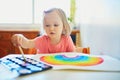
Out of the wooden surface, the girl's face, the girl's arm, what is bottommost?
the wooden surface

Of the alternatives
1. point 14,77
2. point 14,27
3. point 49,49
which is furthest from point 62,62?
Result: point 14,27

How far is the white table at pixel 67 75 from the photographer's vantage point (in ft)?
2.05

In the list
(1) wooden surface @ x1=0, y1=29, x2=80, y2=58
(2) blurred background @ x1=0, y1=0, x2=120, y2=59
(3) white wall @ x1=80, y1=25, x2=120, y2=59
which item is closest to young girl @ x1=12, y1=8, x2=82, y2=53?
(2) blurred background @ x1=0, y1=0, x2=120, y2=59

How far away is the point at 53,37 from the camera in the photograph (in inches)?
44.3

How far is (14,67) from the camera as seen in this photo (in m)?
0.73

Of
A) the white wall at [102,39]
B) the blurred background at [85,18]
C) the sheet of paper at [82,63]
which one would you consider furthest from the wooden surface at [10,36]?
the sheet of paper at [82,63]

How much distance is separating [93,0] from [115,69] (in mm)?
1388

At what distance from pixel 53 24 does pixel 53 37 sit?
0.08m

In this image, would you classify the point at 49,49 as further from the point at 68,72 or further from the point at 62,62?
the point at 68,72

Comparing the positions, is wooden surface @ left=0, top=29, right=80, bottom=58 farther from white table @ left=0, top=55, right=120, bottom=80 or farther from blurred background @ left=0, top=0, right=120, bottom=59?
white table @ left=0, top=55, right=120, bottom=80

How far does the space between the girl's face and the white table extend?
407 mm

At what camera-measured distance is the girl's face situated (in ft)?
3.53

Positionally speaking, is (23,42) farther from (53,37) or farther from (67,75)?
(67,75)

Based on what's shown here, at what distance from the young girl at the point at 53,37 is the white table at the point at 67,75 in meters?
0.41
